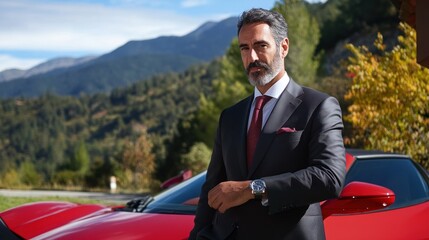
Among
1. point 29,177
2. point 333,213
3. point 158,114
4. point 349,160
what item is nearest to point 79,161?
point 29,177

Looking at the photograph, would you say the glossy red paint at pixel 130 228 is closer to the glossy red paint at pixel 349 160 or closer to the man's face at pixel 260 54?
the glossy red paint at pixel 349 160

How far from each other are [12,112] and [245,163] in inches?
6456

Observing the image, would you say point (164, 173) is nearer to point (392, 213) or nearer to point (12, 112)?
point (392, 213)

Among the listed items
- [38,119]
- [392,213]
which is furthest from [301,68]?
[38,119]

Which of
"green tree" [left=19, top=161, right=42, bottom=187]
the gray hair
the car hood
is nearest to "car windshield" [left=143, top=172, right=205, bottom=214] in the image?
the car hood

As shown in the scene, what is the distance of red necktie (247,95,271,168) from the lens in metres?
2.12

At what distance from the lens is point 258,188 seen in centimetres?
193

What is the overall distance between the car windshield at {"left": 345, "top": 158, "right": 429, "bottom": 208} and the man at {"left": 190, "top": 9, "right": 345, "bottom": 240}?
1.71 metres

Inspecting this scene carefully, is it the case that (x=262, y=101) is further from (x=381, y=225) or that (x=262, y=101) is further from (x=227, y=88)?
(x=227, y=88)

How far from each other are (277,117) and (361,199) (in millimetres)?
1003

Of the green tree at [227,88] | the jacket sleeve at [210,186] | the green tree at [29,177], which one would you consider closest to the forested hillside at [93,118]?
the green tree at [29,177]

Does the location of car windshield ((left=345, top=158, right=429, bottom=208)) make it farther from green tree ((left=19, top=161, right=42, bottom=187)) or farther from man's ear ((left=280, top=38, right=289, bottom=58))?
Answer: green tree ((left=19, top=161, right=42, bottom=187))

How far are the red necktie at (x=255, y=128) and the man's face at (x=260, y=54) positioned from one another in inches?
3.0

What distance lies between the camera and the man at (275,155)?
6.32 feet
